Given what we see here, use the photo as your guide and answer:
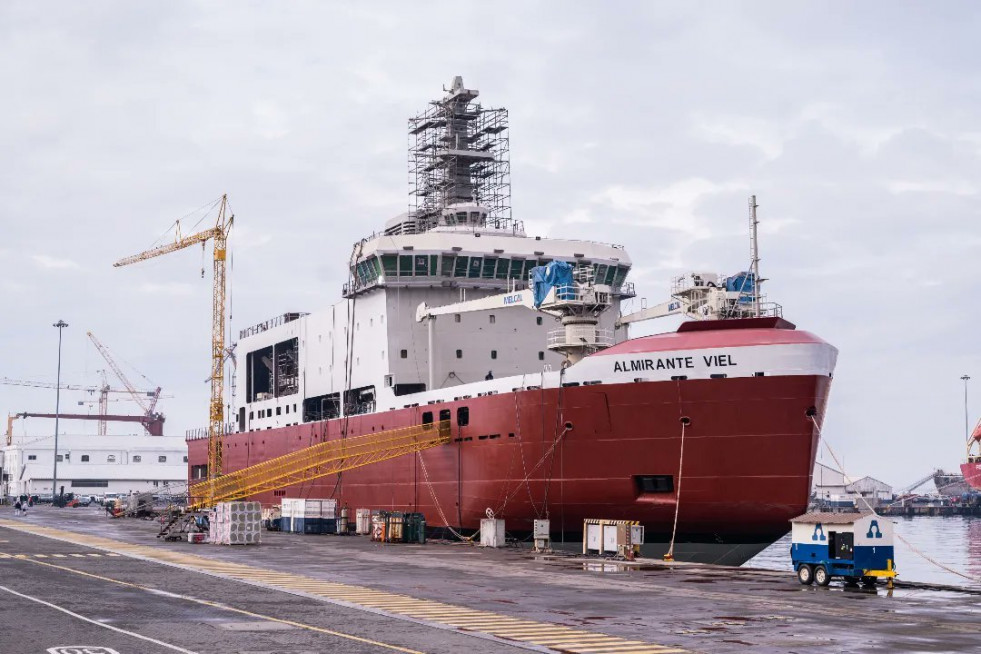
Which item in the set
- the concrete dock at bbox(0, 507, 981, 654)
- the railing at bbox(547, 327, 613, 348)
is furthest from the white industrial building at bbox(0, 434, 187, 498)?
the concrete dock at bbox(0, 507, 981, 654)

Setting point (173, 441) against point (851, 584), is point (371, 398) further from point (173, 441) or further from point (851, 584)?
point (173, 441)

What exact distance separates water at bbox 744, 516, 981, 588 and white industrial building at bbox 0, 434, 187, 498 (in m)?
100

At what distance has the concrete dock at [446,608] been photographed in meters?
17.4

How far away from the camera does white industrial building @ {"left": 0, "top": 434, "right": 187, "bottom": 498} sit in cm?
15362

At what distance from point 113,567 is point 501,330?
22885 mm

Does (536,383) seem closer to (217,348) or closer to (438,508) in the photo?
(438,508)

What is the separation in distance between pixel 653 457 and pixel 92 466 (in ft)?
446

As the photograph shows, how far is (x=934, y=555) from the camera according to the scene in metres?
62.8

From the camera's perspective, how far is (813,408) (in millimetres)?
33594

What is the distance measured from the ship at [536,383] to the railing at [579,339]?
0.06 meters

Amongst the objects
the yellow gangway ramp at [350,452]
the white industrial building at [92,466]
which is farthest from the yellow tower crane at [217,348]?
the white industrial building at [92,466]

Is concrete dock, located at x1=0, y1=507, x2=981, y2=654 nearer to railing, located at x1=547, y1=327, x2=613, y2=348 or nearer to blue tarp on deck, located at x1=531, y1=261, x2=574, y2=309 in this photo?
railing, located at x1=547, y1=327, x2=613, y2=348

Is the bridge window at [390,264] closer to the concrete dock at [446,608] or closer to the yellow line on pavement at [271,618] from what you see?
the concrete dock at [446,608]

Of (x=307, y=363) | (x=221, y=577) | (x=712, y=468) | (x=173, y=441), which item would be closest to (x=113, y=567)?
(x=221, y=577)
